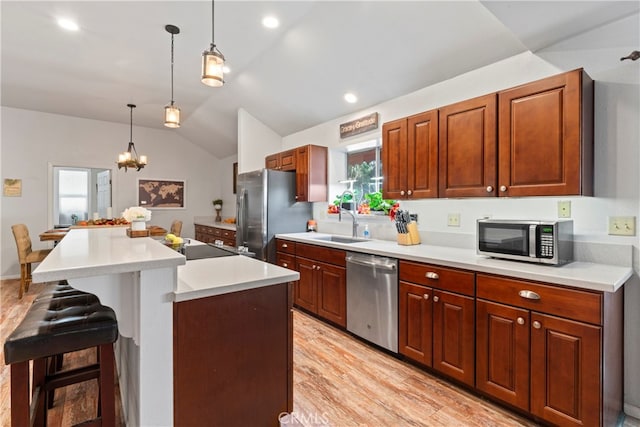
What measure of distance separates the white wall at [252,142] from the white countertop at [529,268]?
2.98 m

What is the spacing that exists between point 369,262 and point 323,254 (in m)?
0.66

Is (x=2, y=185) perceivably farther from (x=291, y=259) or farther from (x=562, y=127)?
(x=562, y=127)

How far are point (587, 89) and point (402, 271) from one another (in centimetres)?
161

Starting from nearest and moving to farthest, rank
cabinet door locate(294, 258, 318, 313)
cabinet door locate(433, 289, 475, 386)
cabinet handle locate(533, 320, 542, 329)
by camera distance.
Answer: cabinet handle locate(533, 320, 542, 329), cabinet door locate(433, 289, 475, 386), cabinet door locate(294, 258, 318, 313)

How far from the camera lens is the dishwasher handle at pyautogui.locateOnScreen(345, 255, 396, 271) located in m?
2.46

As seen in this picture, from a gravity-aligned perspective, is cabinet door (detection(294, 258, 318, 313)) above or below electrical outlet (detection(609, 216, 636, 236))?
below

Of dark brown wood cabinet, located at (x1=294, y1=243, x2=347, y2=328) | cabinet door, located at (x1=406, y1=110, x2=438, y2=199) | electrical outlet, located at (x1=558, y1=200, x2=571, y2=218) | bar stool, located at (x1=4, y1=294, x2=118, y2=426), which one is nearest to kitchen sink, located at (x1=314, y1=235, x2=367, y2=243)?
dark brown wood cabinet, located at (x1=294, y1=243, x2=347, y2=328)

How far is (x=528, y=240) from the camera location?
1872 mm

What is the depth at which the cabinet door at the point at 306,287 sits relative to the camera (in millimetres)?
3330

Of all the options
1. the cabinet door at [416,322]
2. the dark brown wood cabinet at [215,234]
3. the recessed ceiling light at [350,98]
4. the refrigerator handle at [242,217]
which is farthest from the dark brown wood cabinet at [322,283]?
the dark brown wood cabinet at [215,234]

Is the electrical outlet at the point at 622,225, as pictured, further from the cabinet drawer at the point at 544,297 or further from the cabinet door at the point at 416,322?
the cabinet door at the point at 416,322

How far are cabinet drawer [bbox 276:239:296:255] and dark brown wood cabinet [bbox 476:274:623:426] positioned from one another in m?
2.14

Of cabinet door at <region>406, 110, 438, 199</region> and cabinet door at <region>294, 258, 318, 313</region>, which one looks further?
cabinet door at <region>294, 258, 318, 313</region>

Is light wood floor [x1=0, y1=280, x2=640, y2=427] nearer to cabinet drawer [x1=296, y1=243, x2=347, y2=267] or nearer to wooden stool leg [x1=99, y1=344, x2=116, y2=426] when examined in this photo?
wooden stool leg [x1=99, y1=344, x2=116, y2=426]
